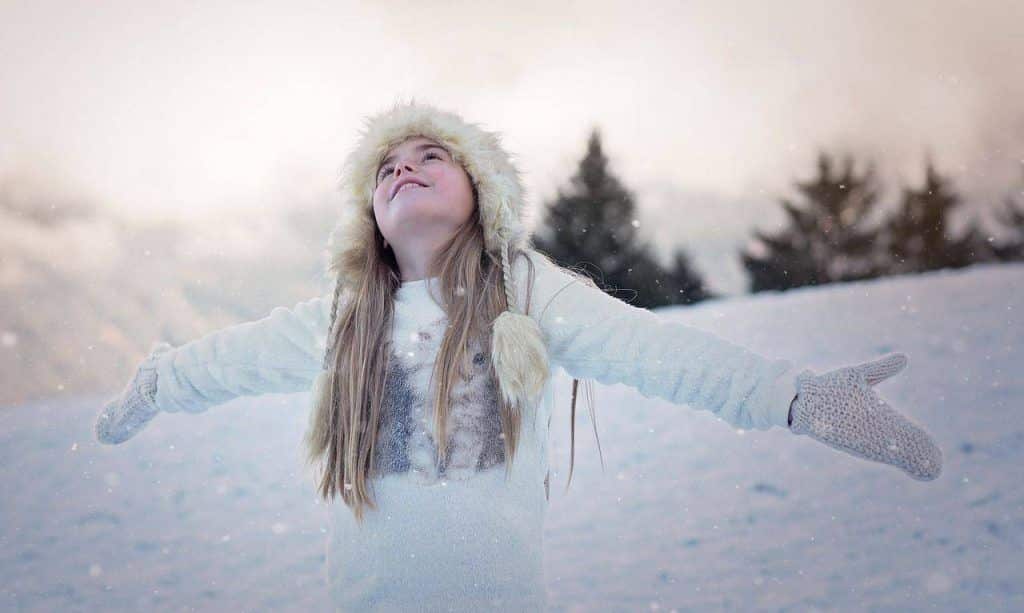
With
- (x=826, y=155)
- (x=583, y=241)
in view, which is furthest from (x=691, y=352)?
(x=826, y=155)

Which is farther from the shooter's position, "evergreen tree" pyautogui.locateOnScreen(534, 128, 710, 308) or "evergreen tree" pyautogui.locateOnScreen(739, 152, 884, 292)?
"evergreen tree" pyautogui.locateOnScreen(739, 152, 884, 292)

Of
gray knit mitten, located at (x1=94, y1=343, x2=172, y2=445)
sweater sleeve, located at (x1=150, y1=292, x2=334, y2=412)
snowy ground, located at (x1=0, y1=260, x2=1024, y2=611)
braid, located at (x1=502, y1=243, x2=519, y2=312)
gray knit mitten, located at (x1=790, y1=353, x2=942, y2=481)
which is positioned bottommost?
snowy ground, located at (x1=0, y1=260, x2=1024, y2=611)

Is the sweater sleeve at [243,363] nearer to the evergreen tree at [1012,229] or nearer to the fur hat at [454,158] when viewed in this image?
the fur hat at [454,158]

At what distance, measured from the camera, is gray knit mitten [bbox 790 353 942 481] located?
1.29m

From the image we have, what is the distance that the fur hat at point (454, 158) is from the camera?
1.82m

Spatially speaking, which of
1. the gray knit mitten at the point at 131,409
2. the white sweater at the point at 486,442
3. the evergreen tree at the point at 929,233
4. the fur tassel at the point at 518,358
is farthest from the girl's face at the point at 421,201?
the evergreen tree at the point at 929,233

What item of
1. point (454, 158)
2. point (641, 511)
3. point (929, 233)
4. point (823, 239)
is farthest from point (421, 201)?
point (823, 239)

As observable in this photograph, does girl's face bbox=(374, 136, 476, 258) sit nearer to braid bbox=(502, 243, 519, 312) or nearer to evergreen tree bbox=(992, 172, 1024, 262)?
braid bbox=(502, 243, 519, 312)

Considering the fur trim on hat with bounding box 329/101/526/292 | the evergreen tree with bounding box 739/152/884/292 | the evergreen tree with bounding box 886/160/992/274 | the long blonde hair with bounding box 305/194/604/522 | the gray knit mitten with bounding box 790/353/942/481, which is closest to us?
the gray knit mitten with bounding box 790/353/942/481

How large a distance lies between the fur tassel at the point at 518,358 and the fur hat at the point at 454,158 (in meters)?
0.12

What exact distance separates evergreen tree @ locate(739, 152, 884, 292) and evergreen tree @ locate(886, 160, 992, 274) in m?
0.30

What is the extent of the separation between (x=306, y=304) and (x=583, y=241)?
7.28 metres

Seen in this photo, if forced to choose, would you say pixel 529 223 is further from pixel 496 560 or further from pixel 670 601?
pixel 670 601

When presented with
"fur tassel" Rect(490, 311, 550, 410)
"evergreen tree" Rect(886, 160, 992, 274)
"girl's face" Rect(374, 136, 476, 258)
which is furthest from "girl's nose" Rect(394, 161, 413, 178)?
"evergreen tree" Rect(886, 160, 992, 274)
